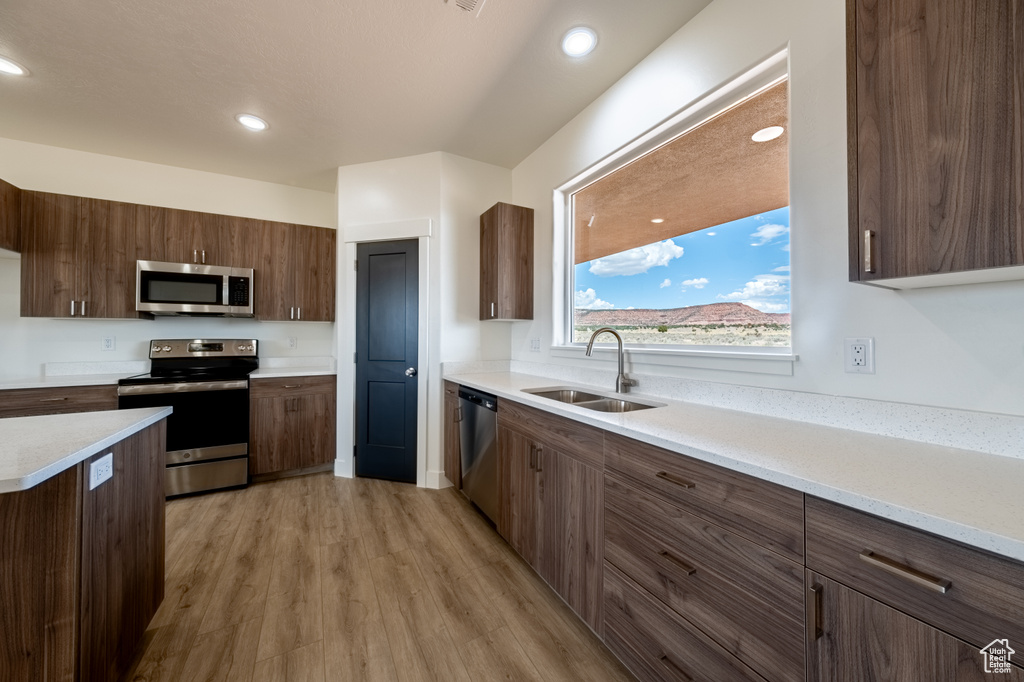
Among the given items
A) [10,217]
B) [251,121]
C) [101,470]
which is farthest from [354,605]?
[10,217]

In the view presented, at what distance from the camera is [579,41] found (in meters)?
1.96

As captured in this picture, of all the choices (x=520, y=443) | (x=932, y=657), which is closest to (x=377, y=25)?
(x=520, y=443)

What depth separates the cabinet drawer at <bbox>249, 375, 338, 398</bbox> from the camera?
123 inches

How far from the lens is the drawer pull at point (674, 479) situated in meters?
1.09

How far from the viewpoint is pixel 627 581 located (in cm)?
132

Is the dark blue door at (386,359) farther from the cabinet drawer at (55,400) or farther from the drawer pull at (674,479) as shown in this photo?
the drawer pull at (674,479)

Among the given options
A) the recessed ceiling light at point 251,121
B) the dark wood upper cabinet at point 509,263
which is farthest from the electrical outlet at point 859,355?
the recessed ceiling light at point 251,121

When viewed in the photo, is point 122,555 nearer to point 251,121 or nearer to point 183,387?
point 183,387

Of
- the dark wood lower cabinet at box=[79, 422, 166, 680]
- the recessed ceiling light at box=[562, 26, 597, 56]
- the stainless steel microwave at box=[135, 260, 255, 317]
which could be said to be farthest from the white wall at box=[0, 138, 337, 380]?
the recessed ceiling light at box=[562, 26, 597, 56]

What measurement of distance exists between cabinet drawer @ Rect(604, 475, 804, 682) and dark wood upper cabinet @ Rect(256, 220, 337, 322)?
3.31 meters

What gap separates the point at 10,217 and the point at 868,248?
15.5ft

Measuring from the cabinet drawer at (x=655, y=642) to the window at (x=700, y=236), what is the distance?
1.10 meters

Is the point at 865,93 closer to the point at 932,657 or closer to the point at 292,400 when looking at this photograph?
the point at 932,657

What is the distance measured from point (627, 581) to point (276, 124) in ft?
11.5
